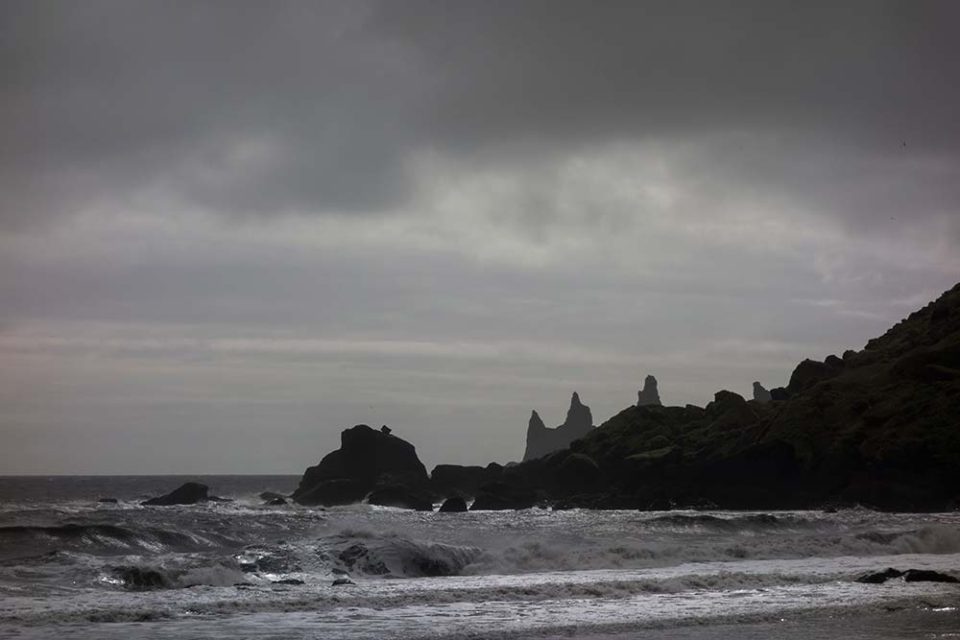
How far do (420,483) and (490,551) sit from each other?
52706 mm

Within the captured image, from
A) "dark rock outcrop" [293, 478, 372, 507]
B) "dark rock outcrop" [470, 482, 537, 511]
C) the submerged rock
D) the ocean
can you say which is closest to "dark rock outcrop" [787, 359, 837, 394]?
"dark rock outcrop" [470, 482, 537, 511]

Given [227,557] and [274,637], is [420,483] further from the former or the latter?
[274,637]

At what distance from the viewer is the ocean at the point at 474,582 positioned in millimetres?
19609

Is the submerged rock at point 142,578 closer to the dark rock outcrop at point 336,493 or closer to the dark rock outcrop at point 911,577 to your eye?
the dark rock outcrop at point 911,577

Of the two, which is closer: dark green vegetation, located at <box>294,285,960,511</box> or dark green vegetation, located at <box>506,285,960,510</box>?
dark green vegetation, located at <box>506,285,960,510</box>

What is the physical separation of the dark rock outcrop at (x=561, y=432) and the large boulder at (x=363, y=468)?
102337 millimetres

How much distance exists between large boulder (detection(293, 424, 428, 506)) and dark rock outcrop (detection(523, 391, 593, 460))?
102m

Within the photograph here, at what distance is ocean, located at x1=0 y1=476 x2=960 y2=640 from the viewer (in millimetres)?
19609

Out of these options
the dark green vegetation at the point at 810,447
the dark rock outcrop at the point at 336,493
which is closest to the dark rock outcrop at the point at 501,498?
the dark green vegetation at the point at 810,447

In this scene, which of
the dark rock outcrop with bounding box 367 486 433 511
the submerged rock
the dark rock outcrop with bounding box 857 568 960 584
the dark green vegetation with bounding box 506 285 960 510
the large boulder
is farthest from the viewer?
the large boulder

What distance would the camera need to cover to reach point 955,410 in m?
62.6

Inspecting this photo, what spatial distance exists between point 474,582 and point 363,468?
59.5 m

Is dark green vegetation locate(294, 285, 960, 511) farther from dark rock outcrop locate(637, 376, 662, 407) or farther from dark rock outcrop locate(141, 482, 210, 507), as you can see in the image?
dark rock outcrop locate(637, 376, 662, 407)

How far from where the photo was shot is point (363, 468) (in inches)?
3381
